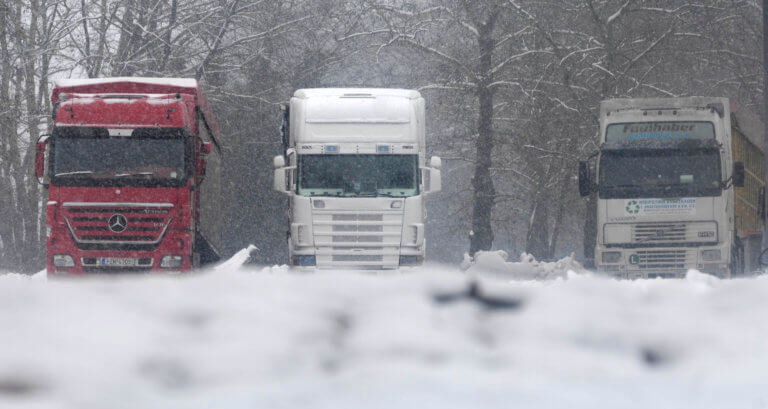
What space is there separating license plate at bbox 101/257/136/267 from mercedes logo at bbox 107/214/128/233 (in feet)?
1.45

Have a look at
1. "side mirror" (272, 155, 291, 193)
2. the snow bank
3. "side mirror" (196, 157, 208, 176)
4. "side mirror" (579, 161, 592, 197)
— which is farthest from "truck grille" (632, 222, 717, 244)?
"side mirror" (196, 157, 208, 176)

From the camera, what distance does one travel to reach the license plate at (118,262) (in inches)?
597

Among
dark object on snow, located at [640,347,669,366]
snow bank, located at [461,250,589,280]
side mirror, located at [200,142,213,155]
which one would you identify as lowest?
snow bank, located at [461,250,589,280]

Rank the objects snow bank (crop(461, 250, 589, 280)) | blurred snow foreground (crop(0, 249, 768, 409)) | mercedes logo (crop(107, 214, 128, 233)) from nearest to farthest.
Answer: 1. blurred snow foreground (crop(0, 249, 768, 409))
2. mercedes logo (crop(107, 214, 128, 233))
3. snow bank (crop(461, 250, 589, 280))

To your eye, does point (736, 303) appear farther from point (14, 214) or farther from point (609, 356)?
point (14, 214)

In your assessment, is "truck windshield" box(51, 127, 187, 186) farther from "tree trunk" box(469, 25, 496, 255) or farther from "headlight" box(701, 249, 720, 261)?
"tree trunk" box(469, 25, 496, 255)

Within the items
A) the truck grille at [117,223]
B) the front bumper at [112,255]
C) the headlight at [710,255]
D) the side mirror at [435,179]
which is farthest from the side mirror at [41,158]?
the headlight at [710,255]

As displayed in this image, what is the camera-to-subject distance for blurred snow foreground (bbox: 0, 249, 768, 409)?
3.59m

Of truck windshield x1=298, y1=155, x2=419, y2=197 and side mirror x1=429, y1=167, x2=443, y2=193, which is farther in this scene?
truck windshield x1=298, y1=155, x2=419, y2=197

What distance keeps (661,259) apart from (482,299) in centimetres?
1495

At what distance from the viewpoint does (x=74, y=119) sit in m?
14.9

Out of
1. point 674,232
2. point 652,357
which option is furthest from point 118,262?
point 652,357

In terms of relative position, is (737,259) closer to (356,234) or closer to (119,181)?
(356,234)

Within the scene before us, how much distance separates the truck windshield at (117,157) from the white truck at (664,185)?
7.43 m
